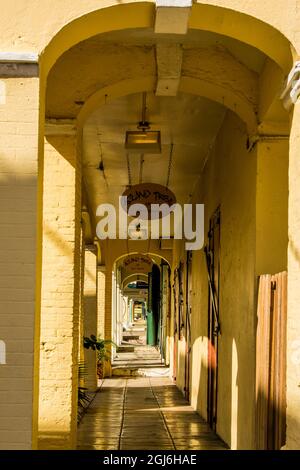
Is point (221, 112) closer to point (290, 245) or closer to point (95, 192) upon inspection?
point (290, 245)

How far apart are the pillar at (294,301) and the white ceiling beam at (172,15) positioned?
3.68 ft

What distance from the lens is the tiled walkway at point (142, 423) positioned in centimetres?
926

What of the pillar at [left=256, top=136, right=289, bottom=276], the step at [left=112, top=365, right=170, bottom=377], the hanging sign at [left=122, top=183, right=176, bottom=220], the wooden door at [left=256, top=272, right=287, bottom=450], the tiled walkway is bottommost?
the tiled walkway

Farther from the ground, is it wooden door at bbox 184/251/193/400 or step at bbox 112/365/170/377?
wooden door at bbox 184/251/193/400

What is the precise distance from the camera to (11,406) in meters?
4.96

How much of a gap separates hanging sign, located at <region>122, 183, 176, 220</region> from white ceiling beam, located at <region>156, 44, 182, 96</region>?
238 cm

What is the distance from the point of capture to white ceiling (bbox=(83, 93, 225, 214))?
372 inches

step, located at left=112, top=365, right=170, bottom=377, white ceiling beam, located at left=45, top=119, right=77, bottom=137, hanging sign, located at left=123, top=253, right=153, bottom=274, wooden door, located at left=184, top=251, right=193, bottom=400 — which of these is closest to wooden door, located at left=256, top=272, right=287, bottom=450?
white ceiling beam, located at left=45, top=119, right=77, bottom=137

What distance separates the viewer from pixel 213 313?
10.5 metres

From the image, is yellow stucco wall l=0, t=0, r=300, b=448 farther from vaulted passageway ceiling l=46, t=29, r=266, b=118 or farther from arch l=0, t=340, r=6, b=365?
vaulted passageway ceiling l=46, t=29, r=266, b=118

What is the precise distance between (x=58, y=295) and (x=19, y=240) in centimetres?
246

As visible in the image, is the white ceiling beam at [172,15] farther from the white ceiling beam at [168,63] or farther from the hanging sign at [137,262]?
the hanging sign at [137,262]

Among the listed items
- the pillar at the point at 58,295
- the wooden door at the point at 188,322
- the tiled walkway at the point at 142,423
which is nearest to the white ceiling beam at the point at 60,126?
the pillar at the point at 58,295
